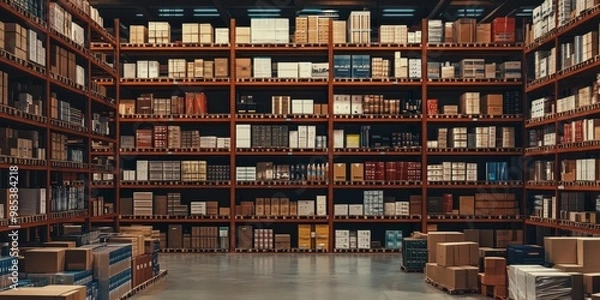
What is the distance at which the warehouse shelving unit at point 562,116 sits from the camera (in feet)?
36.4

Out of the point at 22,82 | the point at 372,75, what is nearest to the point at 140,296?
the point at 22,82

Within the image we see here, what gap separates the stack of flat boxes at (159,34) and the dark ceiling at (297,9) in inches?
52.0

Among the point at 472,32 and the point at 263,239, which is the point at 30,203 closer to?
the point at 263,239

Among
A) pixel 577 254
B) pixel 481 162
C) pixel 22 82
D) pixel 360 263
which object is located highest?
pixel 22 82

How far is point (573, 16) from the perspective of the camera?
11.9 meters

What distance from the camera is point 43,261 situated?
775 centimetres

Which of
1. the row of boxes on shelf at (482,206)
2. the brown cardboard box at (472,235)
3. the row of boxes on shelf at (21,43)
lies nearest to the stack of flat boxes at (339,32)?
the row of boxes on shelf at (482,206)

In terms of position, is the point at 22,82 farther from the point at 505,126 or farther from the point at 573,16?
the point at 505,126

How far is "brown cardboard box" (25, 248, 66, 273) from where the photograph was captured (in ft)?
25.3

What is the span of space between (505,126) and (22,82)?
1042 centimetres

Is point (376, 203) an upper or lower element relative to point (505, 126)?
lower

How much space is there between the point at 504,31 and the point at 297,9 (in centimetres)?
514

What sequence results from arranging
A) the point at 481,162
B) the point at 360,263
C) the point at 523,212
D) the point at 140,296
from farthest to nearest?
the point at 481,162 < the point at 523,212 < the point at 360,263 < the point at 140,296

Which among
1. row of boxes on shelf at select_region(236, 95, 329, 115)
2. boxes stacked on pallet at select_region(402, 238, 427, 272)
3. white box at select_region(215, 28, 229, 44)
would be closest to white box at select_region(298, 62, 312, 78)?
row of boxes on shelf at select_region(236, 95, 329, 115)
